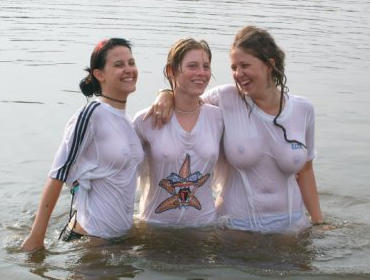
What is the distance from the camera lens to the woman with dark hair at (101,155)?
627 centimetres

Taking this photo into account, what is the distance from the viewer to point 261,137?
6750mm

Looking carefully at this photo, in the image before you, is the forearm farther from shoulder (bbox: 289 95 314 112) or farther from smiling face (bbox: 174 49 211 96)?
shoulder (bbox: 289 95 314 112)

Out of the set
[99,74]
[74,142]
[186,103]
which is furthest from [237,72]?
[74,142]

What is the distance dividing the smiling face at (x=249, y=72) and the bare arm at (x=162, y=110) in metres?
0.66

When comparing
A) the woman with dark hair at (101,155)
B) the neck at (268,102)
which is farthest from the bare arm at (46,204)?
the neck at (268,102)

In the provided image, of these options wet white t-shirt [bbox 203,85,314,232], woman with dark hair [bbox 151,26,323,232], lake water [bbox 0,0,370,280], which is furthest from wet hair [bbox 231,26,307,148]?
lake water [bbox 0,0,370,280]

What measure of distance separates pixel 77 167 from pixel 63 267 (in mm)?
1003

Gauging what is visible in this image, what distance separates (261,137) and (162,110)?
0.97m

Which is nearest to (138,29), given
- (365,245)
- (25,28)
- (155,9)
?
(25,28)

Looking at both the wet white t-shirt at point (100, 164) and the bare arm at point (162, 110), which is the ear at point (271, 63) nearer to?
the bare arm at point (162, 110)

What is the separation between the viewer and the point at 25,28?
19969mm

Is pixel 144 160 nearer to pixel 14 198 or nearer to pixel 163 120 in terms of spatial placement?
pixel 163 120

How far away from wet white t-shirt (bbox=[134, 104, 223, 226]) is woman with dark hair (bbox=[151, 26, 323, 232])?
171 mm

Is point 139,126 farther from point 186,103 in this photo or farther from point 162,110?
point 186,103
